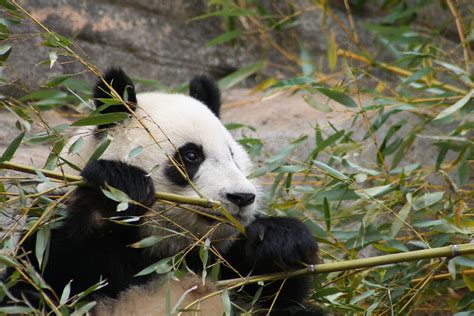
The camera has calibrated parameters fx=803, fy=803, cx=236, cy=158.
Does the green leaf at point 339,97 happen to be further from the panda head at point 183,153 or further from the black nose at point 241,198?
the black nose at point 241,198

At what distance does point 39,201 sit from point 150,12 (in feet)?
8.74

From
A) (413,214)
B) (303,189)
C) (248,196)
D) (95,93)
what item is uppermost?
(95,93)

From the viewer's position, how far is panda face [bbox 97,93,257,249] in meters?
2.53

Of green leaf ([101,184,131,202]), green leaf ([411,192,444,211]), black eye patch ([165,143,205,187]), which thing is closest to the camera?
green leaf ([101,184,131,202])

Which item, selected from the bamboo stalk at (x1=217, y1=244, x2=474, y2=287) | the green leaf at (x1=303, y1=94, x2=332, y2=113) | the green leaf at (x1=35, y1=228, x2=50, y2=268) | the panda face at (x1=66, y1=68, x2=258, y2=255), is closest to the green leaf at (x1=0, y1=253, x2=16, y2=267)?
the green leaf at (x1=35, y1=228, x2=50, y2=268)

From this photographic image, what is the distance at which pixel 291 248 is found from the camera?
2.46m

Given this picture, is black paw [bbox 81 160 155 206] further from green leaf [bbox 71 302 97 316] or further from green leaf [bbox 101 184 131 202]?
green leaf [bbox 71 302 97 316]

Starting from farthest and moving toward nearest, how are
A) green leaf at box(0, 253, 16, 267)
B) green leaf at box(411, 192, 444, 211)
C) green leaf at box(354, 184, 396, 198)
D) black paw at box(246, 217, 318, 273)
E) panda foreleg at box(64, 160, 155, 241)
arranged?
green leaf at box(411, 192, 444, 211) < green leaf at box(354, 184, 396, 198) < black paw at box(246, 217, 318, 273) < panda foreleg at box(64, 160, 155, 241) < green leaf at box(0, 253, 16, 267)

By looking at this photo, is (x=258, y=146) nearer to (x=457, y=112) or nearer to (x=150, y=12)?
(x=457, y=112)

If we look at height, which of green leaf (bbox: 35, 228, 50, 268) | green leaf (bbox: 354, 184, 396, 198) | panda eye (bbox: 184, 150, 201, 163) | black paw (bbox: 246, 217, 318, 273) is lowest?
green leaf (bbox: 354, 184, 396, 198)

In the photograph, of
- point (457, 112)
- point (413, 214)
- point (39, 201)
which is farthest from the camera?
point (457, 112)

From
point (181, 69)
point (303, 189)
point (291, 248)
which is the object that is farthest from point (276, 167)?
point (181, 69)

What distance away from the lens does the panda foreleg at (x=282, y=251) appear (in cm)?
246

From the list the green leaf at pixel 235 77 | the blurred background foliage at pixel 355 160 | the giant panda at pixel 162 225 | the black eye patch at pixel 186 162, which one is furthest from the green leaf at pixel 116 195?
the green leaf at pixel 235 77
